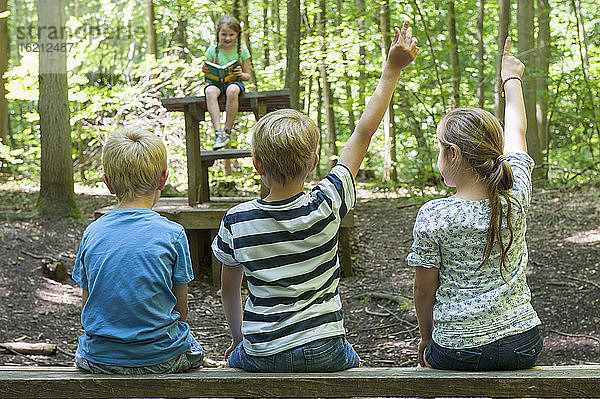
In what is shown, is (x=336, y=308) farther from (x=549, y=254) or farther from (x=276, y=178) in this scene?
(x=549, y=254)

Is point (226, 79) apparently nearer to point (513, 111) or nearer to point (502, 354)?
point (513, 111)

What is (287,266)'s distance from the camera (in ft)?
7.00

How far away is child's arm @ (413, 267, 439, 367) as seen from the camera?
2227mm

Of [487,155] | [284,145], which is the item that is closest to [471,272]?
[487,155]

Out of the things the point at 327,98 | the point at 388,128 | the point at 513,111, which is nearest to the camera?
the point at 513,111

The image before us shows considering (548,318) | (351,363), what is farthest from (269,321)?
Result: (548,318)

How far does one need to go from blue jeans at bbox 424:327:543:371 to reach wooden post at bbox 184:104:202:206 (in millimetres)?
4299

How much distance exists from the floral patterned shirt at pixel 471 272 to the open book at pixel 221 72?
428 centimetres

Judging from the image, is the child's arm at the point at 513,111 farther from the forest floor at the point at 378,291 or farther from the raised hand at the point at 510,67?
the forest floor at the point at 378,291

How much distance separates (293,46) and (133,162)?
6.24 meters

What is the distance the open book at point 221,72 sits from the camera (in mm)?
6168

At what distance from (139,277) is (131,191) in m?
0.31

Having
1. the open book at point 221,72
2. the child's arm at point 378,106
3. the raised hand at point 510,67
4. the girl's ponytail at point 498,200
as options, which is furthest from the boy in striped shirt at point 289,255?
the open book at point 221,72

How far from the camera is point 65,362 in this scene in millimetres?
4270
